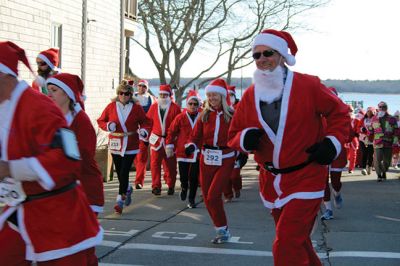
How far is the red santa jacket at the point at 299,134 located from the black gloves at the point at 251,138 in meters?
0.04

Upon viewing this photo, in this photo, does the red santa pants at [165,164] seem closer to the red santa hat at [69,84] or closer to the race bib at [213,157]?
the race bib at [213,157]

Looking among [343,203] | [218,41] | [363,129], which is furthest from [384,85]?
[343,203]

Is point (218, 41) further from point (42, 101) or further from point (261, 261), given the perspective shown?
point (42, 101)

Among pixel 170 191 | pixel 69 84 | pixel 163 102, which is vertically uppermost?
pixel 69 84

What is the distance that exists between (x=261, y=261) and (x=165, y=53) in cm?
2304

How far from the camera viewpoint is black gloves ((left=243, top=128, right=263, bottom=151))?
4961 mm

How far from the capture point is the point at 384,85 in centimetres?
11275

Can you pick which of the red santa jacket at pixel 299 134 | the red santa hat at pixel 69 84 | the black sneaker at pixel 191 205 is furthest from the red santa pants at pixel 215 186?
the red santa hat at pixel 69 84

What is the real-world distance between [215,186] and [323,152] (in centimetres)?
312

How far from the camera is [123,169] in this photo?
31.8 ft

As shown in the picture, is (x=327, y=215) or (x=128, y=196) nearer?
(x=327, y=215)

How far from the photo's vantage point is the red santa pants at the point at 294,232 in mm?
4598

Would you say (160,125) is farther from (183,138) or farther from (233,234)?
(233,234)

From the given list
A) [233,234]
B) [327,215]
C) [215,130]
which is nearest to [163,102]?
[215,130]
